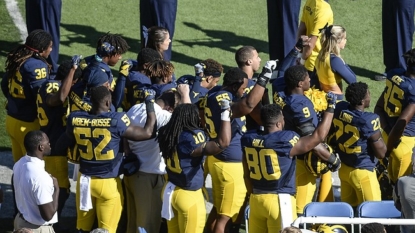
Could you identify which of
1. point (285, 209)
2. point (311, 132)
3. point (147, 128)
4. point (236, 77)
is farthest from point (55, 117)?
point (285, 209)

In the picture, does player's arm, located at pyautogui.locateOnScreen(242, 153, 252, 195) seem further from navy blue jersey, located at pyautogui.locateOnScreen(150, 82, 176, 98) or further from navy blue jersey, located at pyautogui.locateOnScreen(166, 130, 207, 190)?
navy blue jersey, located at pyautogui.locateOnScreen(150, 82, 176, 98)

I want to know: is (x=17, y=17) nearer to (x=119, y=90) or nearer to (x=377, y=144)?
(x=119, y=90)

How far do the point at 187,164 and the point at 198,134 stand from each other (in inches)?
10.9

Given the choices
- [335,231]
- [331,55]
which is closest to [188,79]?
[331,55]

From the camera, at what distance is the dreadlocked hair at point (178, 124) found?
8102 mm

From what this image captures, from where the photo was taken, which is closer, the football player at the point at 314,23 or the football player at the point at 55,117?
the football player at the point at 55,117

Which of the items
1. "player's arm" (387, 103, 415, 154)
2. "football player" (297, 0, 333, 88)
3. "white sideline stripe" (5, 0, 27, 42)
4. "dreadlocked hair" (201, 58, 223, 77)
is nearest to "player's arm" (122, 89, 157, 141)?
"dreadlocked hair" (201, 58, 223, 77)

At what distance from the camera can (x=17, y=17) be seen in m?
14.3

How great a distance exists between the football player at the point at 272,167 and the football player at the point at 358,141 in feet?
2.57

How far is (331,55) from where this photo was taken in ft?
33.0

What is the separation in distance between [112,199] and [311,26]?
408 cm

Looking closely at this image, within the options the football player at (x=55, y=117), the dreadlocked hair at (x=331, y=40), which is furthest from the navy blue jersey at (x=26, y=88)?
the dreadlocked hair at (x=331, y=40)

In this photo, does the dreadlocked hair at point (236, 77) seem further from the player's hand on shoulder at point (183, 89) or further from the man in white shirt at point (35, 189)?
the man in white shirt at point (35, 189)

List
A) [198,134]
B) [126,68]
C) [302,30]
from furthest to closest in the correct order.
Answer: [302,30] → [126,68] → [198,134]
